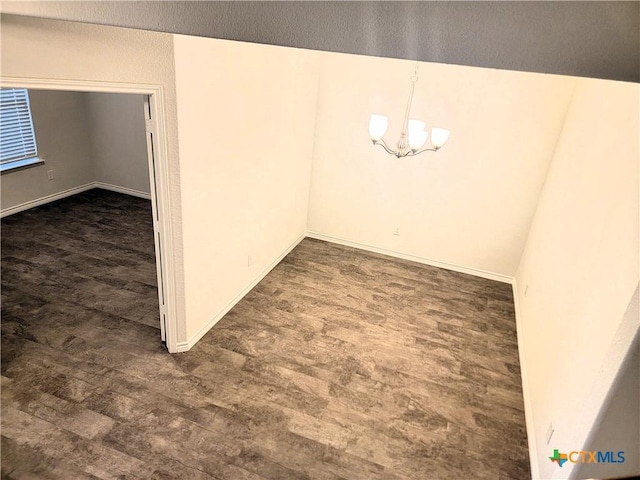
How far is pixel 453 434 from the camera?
2867 millimetres

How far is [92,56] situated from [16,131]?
12.6 feet

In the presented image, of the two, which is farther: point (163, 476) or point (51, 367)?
point (51, 367)

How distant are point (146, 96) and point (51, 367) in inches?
80.3

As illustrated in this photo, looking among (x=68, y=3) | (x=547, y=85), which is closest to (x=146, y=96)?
(x=68, y=3)

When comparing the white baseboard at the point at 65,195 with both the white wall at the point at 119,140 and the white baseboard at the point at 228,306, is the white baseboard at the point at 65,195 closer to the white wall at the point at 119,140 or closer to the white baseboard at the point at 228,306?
the white wall at the point at 119,140

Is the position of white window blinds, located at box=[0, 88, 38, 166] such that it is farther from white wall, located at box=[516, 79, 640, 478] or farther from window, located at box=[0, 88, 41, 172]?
white wall, located at box=[516, 79, 640, 478]

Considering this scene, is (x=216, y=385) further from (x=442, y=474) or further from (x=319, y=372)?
(x=442, y=474)

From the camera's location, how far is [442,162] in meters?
4.73

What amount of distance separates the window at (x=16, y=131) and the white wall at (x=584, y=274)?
19.2 feet

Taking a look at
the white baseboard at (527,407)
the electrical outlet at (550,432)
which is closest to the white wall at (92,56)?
the electrical outlet at (550,432)

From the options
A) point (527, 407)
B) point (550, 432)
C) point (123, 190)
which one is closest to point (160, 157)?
point (550, 432)

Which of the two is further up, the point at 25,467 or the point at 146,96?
the point at 146,96

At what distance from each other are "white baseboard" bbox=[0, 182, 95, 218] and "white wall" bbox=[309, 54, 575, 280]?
3.39 m

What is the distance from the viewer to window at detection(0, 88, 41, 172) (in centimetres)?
493
